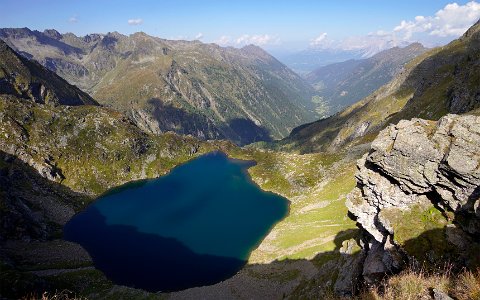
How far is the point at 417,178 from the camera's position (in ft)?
114

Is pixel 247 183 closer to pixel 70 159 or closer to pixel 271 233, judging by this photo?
pixel 271 233

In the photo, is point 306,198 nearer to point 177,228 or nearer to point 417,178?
point 177,228

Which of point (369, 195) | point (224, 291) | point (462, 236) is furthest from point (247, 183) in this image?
point (462, 236)

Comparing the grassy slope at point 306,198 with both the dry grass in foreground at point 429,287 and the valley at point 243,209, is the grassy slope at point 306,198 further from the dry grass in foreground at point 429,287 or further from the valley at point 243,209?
the dry grass in foreground at point 429,287

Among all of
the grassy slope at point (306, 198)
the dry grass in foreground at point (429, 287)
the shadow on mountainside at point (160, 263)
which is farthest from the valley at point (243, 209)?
the grassy slope at point (306, 198)

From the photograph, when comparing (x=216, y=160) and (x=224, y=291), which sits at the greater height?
(x=216, y=160)

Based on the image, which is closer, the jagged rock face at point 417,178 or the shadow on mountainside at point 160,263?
the jagged rock face at point 417,178

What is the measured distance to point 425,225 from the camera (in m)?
32.8

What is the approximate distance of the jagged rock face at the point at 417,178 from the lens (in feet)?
99.2

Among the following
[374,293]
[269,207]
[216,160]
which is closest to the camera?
[374,293]

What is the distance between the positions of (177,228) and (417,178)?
93.5 meters

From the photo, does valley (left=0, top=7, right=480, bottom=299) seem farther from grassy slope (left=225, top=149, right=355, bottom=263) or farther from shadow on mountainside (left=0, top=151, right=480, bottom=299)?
grassy slope (left=225, top=149, right=355, bottom=263)

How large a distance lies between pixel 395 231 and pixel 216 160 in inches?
6521

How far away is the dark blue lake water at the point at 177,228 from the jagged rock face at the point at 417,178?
56.8 m
